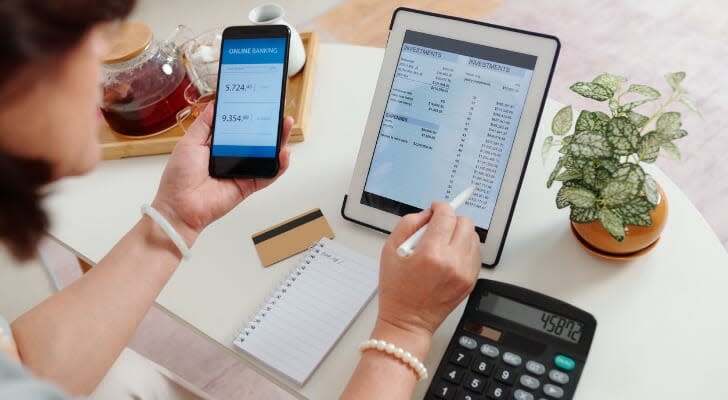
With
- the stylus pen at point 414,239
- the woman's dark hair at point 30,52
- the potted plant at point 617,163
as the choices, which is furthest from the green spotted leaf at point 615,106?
the woman's dark hair at point 30,52

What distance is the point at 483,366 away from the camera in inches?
28.2

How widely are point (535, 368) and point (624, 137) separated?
0.93 feet

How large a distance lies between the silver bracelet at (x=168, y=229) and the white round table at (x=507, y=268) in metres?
0.07

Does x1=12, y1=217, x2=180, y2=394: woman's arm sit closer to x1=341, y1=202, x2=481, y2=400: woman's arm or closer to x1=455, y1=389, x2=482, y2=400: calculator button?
x1=341, y1=202, x2=481, y2=400: woman's arm

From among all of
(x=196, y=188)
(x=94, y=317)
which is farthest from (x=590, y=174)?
(x=94, y=317)

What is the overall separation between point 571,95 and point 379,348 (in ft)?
4.51

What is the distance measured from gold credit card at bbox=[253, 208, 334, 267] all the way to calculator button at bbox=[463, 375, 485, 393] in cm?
30

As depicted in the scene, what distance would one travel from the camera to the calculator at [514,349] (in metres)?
0.70

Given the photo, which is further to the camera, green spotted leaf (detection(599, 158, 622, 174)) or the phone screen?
the phone screen

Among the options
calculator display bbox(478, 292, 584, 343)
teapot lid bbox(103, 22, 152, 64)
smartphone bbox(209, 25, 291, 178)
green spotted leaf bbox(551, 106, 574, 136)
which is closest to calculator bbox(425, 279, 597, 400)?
calculator display bbox(478, 292, 584, 343)

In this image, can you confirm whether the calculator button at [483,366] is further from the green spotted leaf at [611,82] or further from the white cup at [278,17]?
the white cup at [278,17]

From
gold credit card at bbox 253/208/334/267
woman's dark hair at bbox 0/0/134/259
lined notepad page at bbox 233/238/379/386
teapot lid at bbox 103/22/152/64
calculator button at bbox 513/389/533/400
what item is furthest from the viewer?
teapot lid at bbox 103/22/152/64

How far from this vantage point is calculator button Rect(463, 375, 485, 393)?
2.30ft

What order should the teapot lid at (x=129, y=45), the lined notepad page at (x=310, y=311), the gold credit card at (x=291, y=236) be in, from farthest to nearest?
the teapot lid at (x=129, y=45), the gold credit card at (x=291, y=236), the lined notepad page at (x=310, y=311)
